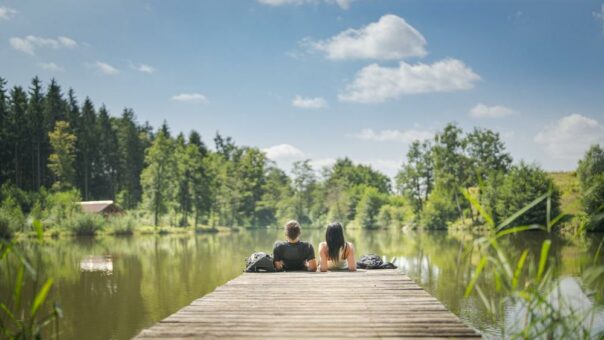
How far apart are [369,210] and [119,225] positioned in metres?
34.9

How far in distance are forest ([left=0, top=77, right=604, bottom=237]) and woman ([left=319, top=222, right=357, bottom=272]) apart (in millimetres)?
29593

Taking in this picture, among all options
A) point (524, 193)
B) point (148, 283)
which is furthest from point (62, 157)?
point (524, 193)

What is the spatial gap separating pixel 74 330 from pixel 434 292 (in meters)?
8.00

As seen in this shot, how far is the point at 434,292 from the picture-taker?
11.8m

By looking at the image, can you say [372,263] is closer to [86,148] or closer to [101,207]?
[101,207]

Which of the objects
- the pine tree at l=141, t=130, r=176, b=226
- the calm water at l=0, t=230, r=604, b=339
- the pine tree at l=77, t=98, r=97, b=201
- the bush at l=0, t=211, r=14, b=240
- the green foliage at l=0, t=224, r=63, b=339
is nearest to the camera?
the green foliage at l=0, t=224, r=63, b=339

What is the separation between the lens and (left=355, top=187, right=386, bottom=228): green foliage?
6519 centimetres

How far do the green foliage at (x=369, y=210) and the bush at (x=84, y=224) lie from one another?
1423 inches

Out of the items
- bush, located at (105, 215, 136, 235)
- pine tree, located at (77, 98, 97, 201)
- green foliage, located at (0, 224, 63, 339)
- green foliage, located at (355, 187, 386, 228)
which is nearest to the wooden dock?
green foliage, located at (0, 224, 63, 339)

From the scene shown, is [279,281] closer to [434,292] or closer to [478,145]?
[434,292]

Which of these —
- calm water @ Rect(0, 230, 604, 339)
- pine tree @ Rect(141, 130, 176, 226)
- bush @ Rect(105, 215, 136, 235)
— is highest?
pine tree @ Rect(141, 130, 176, 226)

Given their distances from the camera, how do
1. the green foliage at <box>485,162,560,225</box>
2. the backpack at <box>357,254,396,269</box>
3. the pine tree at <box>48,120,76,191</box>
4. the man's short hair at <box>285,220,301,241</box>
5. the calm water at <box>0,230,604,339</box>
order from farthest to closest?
the pine tree at <box>48,120,76,191</box>
the green foliage at <box>485,162,560,225</box>
the calm water at <box>0,230,604,339</box>
the backpack at <box>357,254,396,269</box>
the man's short hair at <box>285,220,301,241</box>

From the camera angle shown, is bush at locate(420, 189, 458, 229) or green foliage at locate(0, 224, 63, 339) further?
bush at locate(420, 189, 458, 229)

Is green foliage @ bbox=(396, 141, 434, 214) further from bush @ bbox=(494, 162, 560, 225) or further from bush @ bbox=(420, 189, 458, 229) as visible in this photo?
bush @ bbox=(494, 162, 560, 225)
